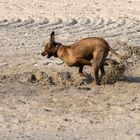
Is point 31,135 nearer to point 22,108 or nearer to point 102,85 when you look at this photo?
point 22,108

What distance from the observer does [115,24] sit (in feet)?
58.3

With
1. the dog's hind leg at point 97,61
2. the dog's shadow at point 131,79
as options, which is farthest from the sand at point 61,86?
the dog's hind leg at point 97,61

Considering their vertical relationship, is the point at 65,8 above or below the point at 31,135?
below

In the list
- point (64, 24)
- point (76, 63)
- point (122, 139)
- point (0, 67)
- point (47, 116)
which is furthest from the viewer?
point (64, 24)

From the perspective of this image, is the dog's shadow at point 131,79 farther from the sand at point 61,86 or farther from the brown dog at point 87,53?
the brown dog at point 87,53

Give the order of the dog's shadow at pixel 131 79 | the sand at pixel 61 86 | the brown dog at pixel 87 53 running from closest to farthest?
the sand at pixel 61 86
the brown dog at pixel 87 53
the dog's shadow at pixel 131 79

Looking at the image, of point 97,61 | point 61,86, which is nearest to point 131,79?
point 97,61

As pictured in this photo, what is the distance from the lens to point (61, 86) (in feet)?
37.0

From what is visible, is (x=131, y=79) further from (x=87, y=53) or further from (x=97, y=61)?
(x=87, y=53)

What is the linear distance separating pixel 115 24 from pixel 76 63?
6.64m

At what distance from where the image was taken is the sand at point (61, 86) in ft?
28.5

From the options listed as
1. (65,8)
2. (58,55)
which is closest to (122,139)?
(58,55)

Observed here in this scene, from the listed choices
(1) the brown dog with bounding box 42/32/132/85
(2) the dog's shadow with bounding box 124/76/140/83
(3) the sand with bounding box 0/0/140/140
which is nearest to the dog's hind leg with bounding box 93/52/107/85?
(1) the brown dog with bounding box 42/32/132/85

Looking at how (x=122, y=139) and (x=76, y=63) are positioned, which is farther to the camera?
(x=76, y=63)
